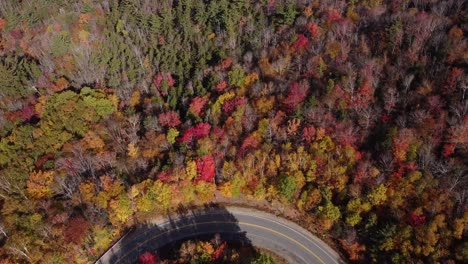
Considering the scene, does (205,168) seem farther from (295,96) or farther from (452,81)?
(452,81)

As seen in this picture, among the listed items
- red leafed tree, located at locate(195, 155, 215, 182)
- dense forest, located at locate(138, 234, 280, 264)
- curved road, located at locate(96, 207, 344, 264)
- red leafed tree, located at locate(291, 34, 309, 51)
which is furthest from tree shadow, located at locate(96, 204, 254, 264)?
red leafed tree, located at locate(291, 34, 309, 51)

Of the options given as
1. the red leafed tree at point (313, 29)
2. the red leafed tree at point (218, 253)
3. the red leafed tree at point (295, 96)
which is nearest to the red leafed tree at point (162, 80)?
the red leafed tree at point (295, 96)

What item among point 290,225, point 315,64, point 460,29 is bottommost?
point 290,225

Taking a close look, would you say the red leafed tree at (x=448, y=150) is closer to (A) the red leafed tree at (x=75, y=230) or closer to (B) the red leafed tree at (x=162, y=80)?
(B) the red leafed tree at (x=162, y=80)

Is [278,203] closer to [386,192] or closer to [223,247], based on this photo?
[223,247]

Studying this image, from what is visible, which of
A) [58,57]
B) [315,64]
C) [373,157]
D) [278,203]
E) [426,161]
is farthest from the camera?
[58,57]

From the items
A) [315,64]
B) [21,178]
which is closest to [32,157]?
[21,178]

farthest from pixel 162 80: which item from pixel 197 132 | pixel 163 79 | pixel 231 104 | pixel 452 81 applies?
pixel 452 81
